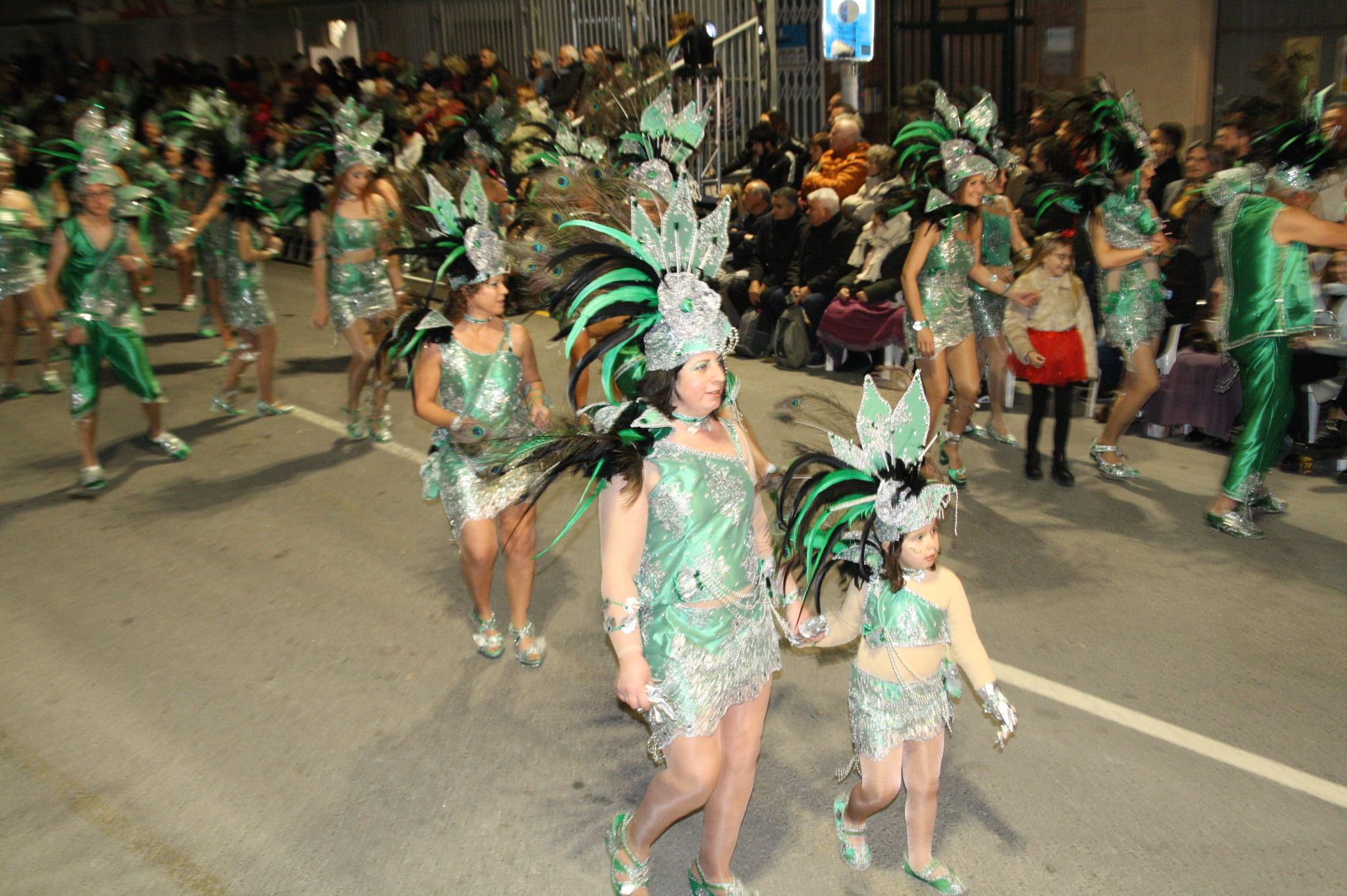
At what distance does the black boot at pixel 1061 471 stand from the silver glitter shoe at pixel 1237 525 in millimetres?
924

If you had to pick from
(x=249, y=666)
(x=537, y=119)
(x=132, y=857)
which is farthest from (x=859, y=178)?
(x=132, y=857)

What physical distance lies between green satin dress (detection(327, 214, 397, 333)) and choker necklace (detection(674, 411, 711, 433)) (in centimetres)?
538

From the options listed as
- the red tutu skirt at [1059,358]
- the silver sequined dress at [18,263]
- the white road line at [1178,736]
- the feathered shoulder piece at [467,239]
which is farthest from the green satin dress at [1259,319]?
the silver sequined dress at [18,263]

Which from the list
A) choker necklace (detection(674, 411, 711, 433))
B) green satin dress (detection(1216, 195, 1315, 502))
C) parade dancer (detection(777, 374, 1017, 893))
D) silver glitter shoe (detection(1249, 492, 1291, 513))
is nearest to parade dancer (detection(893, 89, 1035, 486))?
green satin dress (detection(1216, 195, 1315, 502))

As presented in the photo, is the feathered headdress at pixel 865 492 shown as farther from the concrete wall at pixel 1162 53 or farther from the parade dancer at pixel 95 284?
the concrete wall at pixel 1162 53

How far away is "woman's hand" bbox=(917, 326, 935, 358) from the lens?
6.74m

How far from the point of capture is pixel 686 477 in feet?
10.7

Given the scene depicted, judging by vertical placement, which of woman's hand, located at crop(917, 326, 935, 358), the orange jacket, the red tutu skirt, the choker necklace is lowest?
the red tutu skirt

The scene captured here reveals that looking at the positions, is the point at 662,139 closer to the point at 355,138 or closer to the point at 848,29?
the point at 355,138

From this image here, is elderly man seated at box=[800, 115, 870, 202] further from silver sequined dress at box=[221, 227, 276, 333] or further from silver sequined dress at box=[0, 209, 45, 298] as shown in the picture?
silver sequined dress at box=[0, 209, 45, 298]

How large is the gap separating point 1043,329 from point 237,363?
6215 mm

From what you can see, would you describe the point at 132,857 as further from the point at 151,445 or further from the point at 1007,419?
the point at 1007,419

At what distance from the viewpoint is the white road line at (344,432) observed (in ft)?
26.6

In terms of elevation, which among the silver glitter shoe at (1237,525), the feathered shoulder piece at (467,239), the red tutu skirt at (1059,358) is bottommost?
the silver glitter shoe at (1237,525)
